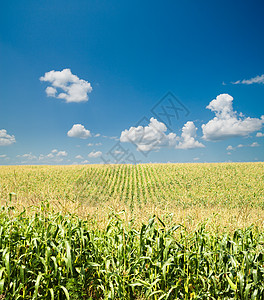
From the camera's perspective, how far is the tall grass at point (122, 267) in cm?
322

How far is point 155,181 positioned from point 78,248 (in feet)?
88.9

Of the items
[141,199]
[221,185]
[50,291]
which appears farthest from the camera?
[221,185]

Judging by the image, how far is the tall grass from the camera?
10.6 feet

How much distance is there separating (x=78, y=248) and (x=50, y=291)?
2.47 ft

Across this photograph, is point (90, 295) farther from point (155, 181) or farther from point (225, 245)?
point (155, 181)

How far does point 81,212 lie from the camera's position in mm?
4988

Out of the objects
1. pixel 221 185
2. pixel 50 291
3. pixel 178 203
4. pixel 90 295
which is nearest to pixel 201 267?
pixel 90 295

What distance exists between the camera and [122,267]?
355 cm

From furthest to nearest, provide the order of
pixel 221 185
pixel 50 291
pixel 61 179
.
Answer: pixel 61 179, pixel 221 185, pixel 50 291

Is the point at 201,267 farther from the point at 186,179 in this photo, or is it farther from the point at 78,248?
the point at 186,179

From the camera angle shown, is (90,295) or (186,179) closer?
(90,295)

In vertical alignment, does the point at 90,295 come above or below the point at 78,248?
below

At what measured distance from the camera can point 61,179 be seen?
97.0 feet

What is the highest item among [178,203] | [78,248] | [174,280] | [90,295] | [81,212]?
[81,212]
